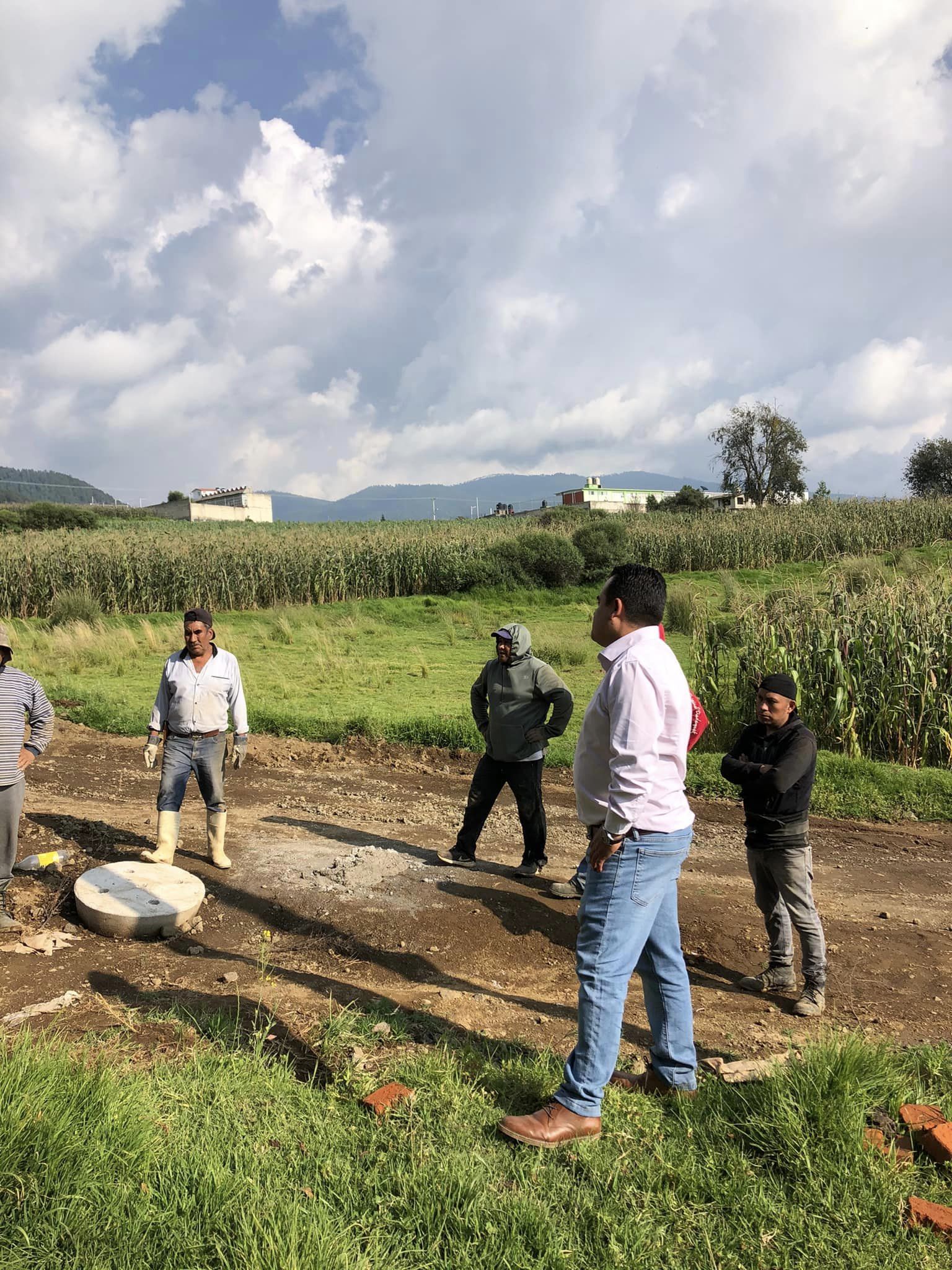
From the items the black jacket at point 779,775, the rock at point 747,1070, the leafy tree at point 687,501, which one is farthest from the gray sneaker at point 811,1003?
the leafy tree at point 687,501

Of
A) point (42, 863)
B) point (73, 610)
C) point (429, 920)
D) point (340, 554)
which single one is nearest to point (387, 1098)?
point (429, 920)

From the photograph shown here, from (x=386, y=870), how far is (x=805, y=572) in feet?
83.6

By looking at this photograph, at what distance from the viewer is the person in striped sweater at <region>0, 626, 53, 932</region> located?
231 inches

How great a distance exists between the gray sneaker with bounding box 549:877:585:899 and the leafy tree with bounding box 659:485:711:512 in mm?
54932

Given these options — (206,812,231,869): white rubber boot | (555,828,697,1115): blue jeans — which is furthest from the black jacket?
(206,812,231,869): white rubber boot

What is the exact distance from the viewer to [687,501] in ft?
215

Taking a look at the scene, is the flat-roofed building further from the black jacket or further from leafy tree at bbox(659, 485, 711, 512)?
the black jacket

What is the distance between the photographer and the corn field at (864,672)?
34.7 feet

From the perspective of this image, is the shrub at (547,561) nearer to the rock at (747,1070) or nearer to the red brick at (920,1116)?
the rock at (747,1070)

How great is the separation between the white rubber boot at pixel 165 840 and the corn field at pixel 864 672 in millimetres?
7143

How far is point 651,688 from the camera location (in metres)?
3.45

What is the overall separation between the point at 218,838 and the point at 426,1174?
462 cm

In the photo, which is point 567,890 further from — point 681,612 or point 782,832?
point 681,612

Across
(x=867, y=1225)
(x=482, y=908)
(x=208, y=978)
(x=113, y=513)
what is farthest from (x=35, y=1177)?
(x=113, y=513)
